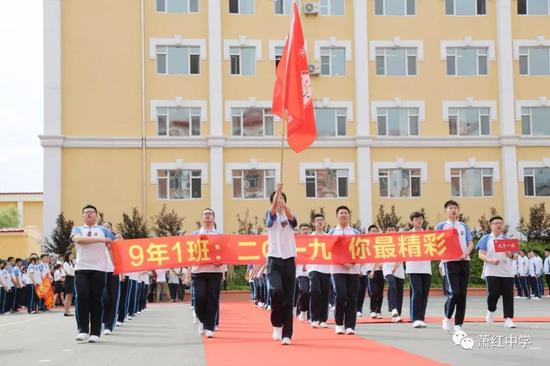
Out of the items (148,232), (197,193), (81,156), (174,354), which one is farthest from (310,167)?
(174,354)

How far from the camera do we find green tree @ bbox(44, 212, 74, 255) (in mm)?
37625

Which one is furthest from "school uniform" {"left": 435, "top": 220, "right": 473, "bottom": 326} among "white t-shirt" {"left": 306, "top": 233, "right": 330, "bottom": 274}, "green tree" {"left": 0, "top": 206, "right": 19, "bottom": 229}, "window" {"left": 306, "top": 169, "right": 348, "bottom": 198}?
"green tree" {"left": 0, "top": 206, "right": 19, "bottom": 229}

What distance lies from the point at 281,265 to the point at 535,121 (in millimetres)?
32074

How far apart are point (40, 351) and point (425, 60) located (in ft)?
105

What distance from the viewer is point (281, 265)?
12.3 m

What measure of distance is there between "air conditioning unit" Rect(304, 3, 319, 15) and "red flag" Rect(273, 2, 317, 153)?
28.0 m

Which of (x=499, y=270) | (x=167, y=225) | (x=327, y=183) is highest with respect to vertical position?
(x=327, y=183)

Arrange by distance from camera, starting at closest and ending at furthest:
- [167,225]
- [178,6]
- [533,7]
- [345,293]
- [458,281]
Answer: [458,281]
[345,293]
[167,225]
[178,6]
[533,7]

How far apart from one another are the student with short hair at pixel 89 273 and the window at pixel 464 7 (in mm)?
31697

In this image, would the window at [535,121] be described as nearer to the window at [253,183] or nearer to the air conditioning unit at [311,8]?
the air conditioning unit at [311,8]

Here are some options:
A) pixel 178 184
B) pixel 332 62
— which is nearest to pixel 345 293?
pixel 178 184

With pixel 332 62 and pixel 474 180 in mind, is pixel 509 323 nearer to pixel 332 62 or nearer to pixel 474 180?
pixel 474 180

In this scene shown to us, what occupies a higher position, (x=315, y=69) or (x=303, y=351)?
(x=315, y=69)

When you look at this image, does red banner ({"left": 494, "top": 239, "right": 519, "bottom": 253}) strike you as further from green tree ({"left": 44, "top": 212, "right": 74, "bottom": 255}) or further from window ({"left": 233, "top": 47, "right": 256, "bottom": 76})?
window ({"left": 233, "top": 47, "right": 256, "bottom": 76})
